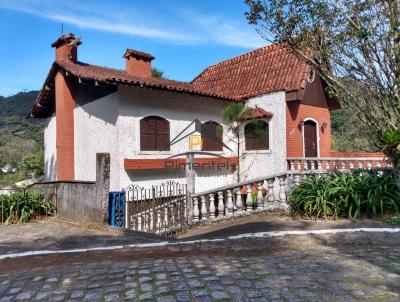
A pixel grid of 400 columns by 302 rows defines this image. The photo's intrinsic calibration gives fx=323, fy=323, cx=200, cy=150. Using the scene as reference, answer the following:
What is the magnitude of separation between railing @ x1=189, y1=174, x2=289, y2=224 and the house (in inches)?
105

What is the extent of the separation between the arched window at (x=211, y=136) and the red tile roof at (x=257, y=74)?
6.04 ft

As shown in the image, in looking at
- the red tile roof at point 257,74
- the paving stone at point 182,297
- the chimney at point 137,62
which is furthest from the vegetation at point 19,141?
the paving stone at point 182,297

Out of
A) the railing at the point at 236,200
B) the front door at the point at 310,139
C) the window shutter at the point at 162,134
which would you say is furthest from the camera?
the front door at the point at 310,139

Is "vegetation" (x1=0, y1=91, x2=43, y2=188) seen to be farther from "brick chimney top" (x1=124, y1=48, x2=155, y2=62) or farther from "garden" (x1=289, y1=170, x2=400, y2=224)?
"garden" (x1=289, y1=170, x2=400, y2=224)

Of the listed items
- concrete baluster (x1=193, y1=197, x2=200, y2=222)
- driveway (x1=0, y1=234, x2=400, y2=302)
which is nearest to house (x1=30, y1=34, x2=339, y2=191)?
concrete baluster (x1=193, y1=197, x2=200, y2=222)

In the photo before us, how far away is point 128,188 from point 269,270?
6.86 metres

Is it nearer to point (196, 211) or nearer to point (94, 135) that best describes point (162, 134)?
point (94, 135)

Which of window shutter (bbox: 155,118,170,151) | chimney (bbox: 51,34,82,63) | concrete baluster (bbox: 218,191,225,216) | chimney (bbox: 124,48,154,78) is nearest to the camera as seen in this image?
concrete baluster (bbox: 218,191,225,216)

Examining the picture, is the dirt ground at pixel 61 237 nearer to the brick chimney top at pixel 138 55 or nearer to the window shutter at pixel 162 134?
the window shutter at pixel 162 134

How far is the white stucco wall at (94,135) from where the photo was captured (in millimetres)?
10555

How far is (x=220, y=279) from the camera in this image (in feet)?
11.8

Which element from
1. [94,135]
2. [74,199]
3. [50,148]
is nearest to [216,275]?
[74,199]

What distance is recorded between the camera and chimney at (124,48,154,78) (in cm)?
1355

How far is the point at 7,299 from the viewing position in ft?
10.8
